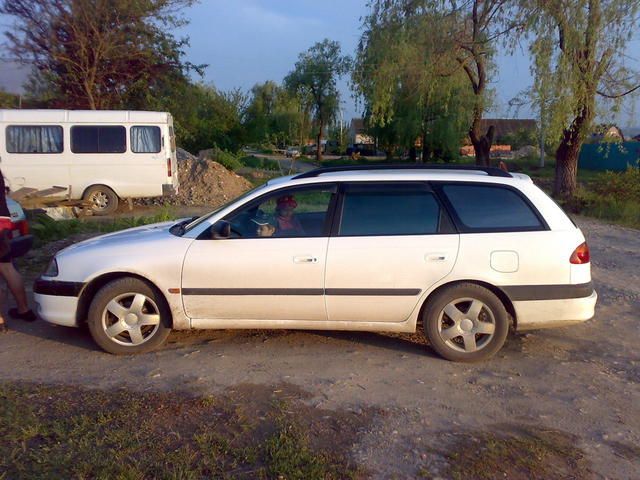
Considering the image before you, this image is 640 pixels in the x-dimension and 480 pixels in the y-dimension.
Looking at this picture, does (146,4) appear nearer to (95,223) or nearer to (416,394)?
(95,223)

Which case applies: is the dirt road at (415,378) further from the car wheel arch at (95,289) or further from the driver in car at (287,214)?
the driver in car at (287,214)

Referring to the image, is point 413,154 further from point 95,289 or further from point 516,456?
point 516,456

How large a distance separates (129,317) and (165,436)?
170 cm

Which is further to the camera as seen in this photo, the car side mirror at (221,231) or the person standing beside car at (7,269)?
the person standing beside car at (7,269)

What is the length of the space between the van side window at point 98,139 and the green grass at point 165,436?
1069 centimetres

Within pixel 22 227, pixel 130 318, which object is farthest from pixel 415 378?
pixel 22 227

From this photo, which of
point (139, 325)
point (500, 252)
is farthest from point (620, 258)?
point (139, 325)

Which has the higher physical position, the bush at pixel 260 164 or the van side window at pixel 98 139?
the van side window at pixel 98 139

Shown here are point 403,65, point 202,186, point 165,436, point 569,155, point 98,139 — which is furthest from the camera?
point 403,65

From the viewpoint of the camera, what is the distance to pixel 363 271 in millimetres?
5137

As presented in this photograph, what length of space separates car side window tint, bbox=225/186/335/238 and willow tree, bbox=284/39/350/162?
47445 mm

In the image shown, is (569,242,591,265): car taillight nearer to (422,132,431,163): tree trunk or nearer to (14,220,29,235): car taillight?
(14,220,29,235): car taillight

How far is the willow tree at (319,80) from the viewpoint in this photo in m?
53.3

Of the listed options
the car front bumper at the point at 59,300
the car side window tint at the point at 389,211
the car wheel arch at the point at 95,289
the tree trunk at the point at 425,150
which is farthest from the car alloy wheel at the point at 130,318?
the tree trunk at the point at 425,150
